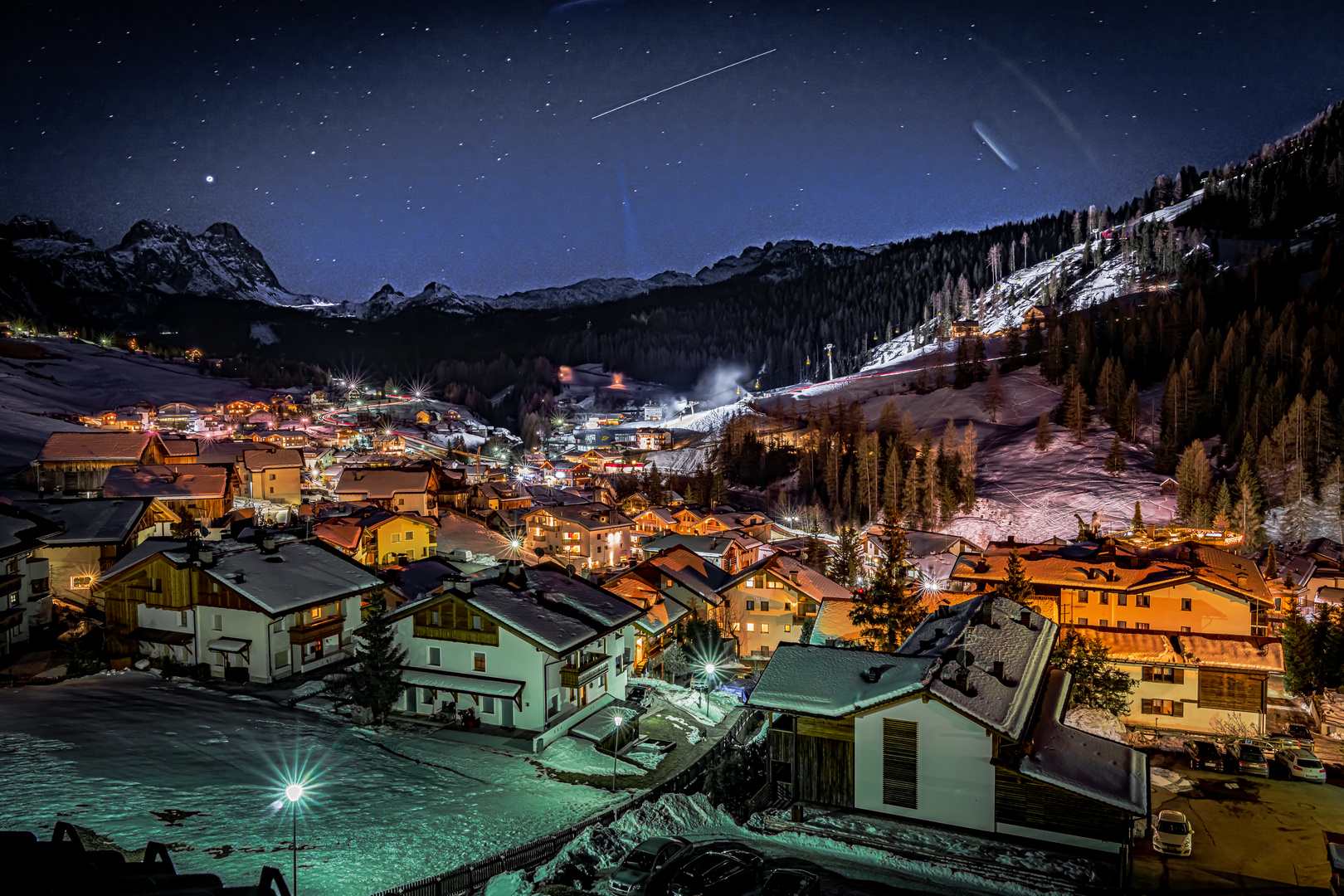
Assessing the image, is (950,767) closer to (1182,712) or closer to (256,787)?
(256,787)

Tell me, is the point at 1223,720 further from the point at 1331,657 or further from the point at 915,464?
the point at 915,464

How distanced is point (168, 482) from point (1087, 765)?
61563 millimetres

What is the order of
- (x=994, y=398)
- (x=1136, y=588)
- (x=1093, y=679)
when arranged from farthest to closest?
1. (x=994, y=398)
2. (x=1136, y=588)
3. (x=1093, y=679)

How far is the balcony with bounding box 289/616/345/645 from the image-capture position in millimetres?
26375

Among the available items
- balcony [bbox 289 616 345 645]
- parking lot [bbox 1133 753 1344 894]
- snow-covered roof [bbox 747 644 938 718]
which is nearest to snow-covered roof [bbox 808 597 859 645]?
parking lot [bbox 1133 753 1344 894]

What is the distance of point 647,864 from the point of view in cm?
1306

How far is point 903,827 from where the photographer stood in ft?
52.1

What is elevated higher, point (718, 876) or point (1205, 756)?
point (718, 876)

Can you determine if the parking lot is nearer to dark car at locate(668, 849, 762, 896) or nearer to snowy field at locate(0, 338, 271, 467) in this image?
dark car at locate(668, 849, 762, 896)

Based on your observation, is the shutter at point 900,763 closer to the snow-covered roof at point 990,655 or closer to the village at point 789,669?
the village at point 789,669

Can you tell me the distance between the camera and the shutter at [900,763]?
16109mm

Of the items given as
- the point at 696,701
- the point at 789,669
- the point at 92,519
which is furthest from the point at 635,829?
the point at 92,519

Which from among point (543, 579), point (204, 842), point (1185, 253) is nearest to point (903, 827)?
point (204, 842)

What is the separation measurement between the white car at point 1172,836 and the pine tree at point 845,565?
94.8ft
